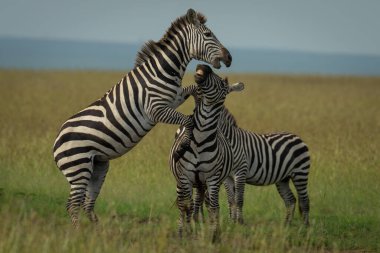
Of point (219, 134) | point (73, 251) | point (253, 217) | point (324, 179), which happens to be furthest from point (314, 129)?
point (73, 251)

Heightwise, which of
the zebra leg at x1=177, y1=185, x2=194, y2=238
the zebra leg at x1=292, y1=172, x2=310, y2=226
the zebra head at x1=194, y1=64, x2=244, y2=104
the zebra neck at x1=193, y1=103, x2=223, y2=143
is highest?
the zebra head at x1=194, y1=64, x2=244, y2=104

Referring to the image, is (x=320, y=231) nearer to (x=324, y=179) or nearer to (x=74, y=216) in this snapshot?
(x=74, y=216)

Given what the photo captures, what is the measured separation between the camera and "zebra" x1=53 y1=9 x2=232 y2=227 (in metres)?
9.54

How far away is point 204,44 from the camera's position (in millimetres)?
9539

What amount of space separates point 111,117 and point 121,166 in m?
5.62

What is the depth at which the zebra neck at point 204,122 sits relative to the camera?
30.0ft

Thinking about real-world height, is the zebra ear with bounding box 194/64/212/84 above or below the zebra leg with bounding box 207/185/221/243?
above

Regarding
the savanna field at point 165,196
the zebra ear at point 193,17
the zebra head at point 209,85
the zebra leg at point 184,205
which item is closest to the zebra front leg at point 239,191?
the savanna field at point 165,196

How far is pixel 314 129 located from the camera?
2283 cm

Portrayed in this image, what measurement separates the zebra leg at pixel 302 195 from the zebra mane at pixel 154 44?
2.87 m

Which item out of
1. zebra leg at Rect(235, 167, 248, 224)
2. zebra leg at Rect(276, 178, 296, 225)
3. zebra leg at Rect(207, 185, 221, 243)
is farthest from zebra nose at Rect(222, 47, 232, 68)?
zebra leg at Rect(276, 178, 296, 225)

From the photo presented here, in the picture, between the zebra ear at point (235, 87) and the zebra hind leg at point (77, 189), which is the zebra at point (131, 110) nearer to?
the zebra hind leg at point (77, 189)

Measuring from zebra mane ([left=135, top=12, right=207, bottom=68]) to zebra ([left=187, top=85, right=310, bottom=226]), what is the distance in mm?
1418

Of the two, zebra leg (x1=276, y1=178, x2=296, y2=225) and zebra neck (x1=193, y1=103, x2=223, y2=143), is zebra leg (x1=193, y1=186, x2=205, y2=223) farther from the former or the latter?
zebra leg (x1=276, y1=178, x2=296, y2=225)
